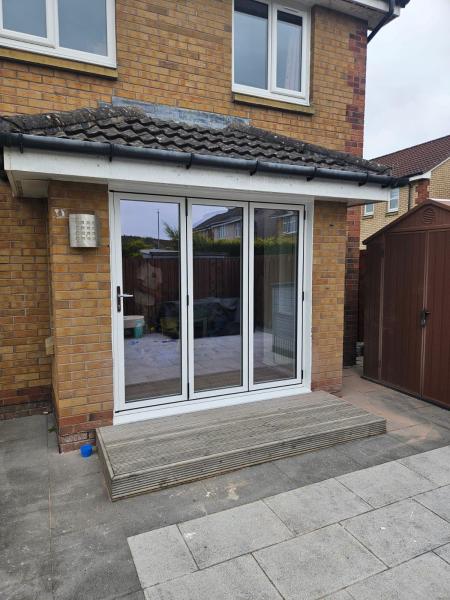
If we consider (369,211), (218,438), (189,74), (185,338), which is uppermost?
(369,211)

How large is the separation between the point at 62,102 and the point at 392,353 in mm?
5331

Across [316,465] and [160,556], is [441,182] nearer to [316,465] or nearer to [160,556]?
[316,465]

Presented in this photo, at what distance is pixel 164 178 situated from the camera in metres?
3.71

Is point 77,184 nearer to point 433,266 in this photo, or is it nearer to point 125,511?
point 125,511

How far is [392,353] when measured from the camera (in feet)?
19.6

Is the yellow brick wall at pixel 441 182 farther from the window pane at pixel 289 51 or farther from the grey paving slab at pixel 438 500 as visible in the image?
the grey paving slab at pixel 438 500

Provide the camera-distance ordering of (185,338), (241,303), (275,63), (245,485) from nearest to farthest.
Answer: (245,485) < (185,338) < (241,303) < (275,63)

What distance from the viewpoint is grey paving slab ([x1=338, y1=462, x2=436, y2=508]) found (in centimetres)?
326

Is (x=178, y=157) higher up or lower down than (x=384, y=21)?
lower down

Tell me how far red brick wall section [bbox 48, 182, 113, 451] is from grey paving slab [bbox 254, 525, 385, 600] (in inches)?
87.5

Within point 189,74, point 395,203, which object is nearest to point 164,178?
point 189,74

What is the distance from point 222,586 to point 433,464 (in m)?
2.42

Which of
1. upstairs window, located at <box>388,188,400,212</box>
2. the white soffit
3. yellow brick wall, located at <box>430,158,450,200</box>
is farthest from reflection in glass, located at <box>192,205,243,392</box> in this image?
upstairs window, located at <box>388,188,400,212</box>

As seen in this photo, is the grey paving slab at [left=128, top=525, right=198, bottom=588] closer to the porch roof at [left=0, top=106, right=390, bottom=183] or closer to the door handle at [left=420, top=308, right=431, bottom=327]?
the porch roof at [left=0, top=106, right=390, bottom=183]
